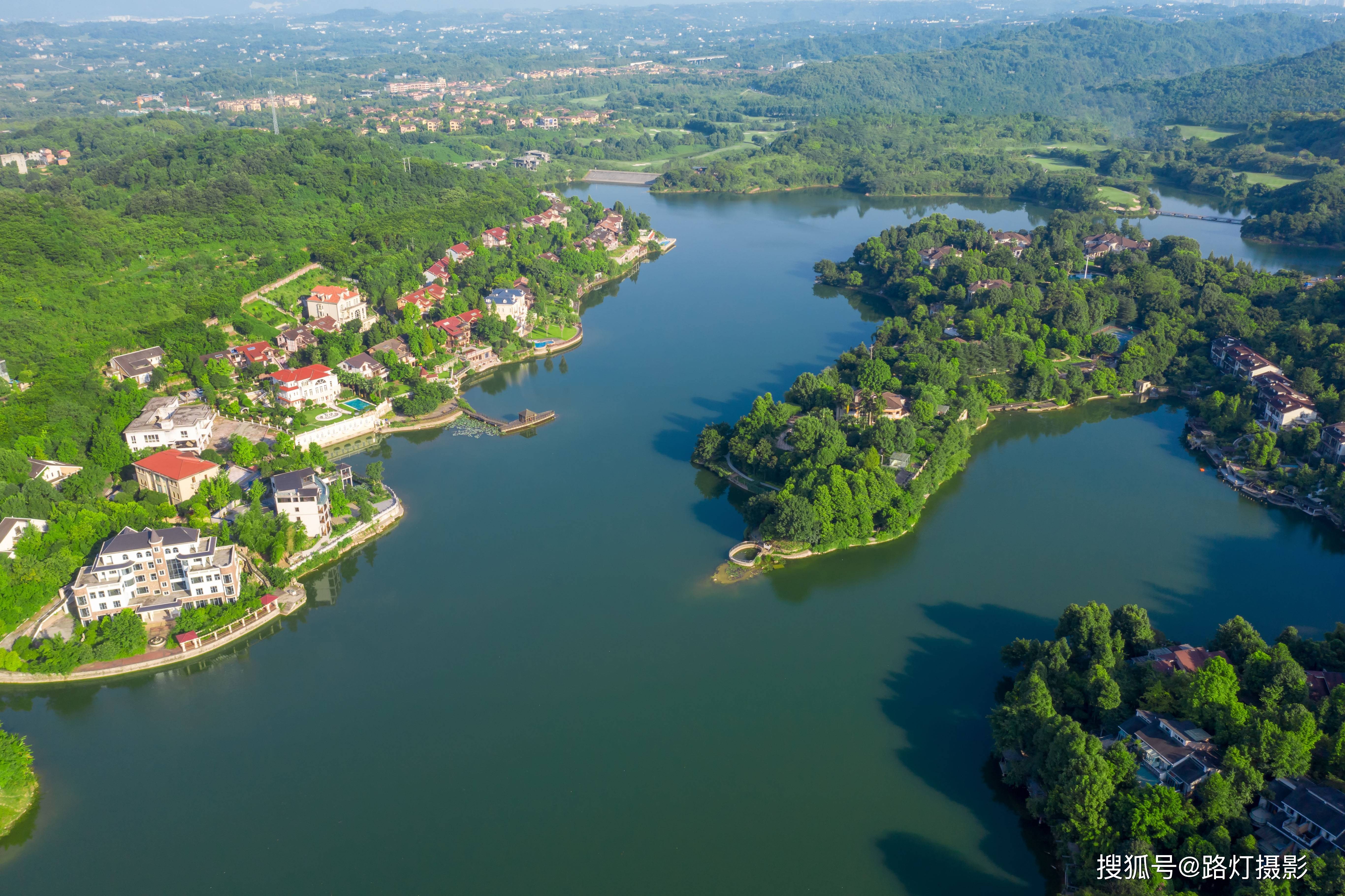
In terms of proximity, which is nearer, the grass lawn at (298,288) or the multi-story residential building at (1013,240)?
the grass lawn at (298,288)

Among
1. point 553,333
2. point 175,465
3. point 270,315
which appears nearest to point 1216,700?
point 175,465

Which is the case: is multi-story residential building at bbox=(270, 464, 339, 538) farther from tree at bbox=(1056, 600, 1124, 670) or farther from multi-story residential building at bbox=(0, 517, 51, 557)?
tree at bbox=(1056, 600, 1124, 670)

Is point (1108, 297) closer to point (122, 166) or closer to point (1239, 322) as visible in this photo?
point (1239, 322)

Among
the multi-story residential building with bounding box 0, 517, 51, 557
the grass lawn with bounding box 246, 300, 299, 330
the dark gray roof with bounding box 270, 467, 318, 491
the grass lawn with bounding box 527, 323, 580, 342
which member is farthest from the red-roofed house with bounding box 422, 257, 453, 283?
the multi-story residential building with bounding box 0, 517, 51, 557

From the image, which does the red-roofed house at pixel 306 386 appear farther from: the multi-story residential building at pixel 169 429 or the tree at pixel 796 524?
the tree at pixel 796 524

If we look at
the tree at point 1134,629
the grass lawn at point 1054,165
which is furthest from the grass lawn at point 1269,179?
the tree at point 1134,629

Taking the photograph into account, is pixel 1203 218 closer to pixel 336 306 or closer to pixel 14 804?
pixel 336 306

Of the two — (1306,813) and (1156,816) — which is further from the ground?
(1306,813)

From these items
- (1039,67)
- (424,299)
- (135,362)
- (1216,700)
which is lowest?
(424,299)
